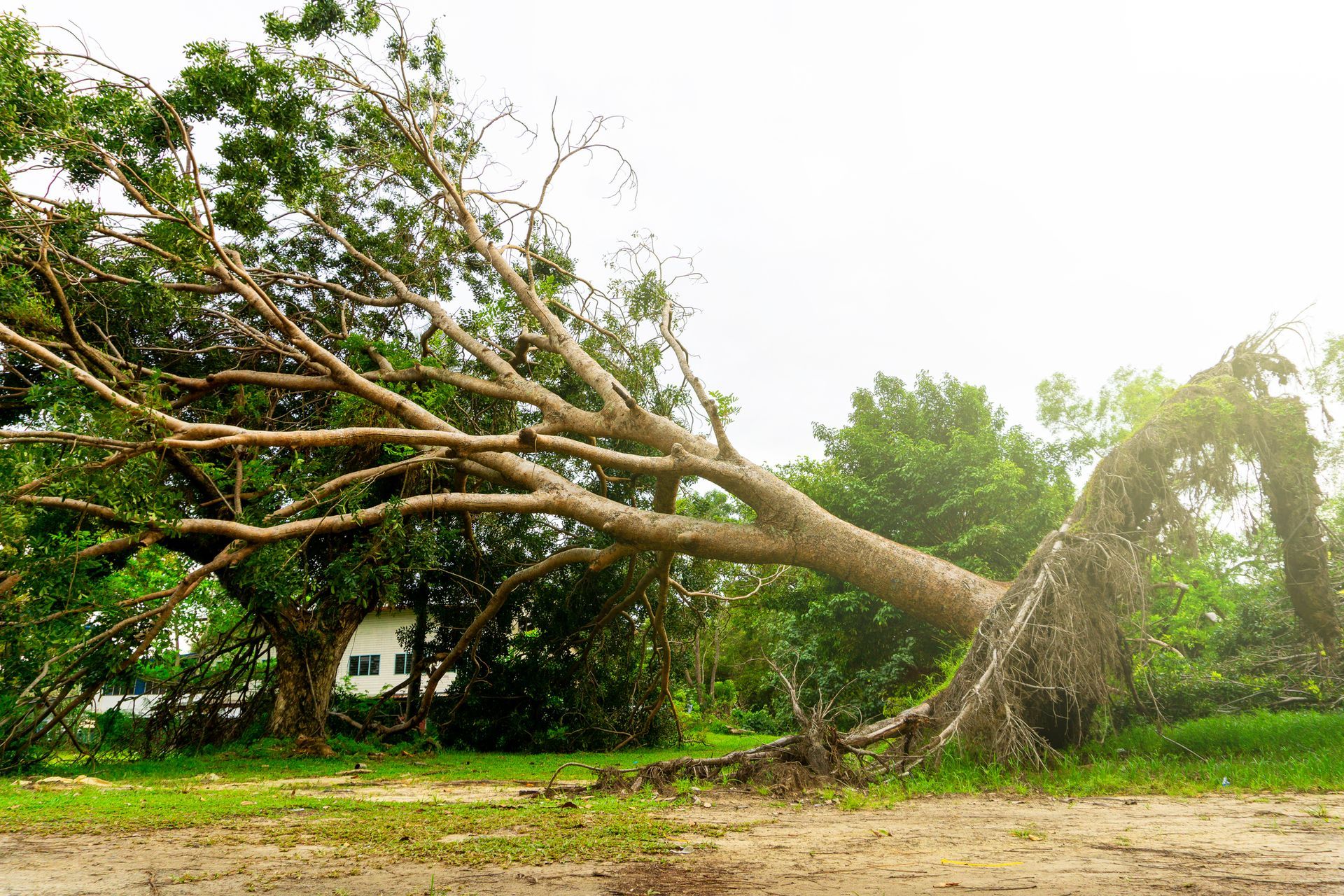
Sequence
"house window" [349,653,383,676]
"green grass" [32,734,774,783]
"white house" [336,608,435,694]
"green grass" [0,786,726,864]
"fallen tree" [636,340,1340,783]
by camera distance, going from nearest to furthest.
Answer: "green grass" [0,786,726,864], "fallen tree" [636,340,1340,783], "green grass" [32,734,774,783], "white house" [336,608,435,694], "house window" [349,653,383,676]

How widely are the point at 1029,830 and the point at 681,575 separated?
998 centimetres

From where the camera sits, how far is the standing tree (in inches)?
237

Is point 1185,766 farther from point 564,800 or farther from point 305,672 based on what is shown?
point 305,672

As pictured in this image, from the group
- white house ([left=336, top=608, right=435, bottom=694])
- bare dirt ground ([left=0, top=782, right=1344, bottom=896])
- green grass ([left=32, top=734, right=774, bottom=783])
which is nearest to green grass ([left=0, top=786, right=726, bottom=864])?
bare dirt ground ([left=0, top=782, right=1344, bottom=896])

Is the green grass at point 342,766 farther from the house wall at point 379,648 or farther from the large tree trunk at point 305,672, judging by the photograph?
the house wall at point 379,648

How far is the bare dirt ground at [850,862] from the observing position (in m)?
2.46

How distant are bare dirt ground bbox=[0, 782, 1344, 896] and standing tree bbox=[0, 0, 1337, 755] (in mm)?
2187

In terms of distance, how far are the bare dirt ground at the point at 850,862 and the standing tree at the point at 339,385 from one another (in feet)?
7.17

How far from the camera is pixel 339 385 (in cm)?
841

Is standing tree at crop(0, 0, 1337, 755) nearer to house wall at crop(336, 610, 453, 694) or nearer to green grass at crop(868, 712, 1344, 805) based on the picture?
green grass at crop(868, 712, 1344, 805)

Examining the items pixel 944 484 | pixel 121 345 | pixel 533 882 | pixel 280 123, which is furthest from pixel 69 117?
pixel 944 484

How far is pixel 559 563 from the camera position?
939 centimetres

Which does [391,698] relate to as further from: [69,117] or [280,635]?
[69,117]

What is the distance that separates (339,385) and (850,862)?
7413mm
